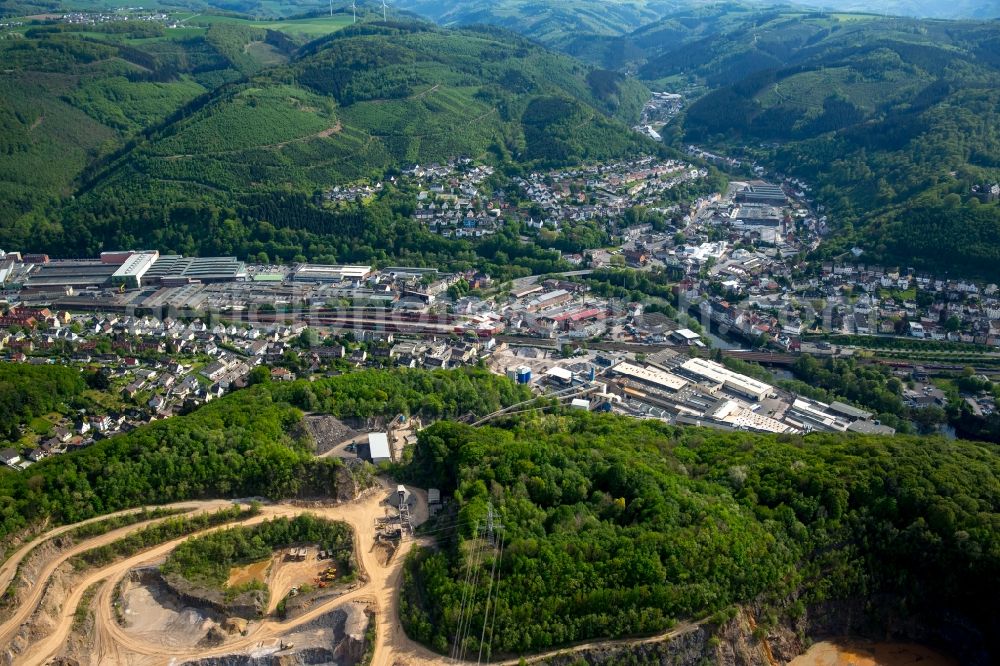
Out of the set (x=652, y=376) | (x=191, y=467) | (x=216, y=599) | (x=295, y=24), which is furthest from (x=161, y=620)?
(x=295, y=24)

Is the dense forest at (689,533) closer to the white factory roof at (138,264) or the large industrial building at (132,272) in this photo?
the large industrial building at (132,272)

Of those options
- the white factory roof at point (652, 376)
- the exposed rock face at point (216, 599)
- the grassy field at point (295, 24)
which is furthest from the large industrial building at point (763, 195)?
the grassy field at point (295, 24)

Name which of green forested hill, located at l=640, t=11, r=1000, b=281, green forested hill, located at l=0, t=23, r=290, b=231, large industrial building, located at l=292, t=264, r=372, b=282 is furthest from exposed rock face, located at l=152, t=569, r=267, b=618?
green forested hill, located at l=0, t=23, r=290, b=231

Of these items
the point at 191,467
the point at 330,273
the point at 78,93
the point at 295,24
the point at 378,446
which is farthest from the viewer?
the point at 295,24

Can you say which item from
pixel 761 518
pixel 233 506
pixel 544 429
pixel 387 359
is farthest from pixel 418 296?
pixel 761 518

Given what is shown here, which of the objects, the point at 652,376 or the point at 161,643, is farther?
the point at 652,376

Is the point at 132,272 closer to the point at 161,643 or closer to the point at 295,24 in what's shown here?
the point at 161,643

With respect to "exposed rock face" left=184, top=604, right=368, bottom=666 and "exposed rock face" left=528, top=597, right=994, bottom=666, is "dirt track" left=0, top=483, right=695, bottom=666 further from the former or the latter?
"exposed rock face" left=528, top=597, right=994, bottom=666
